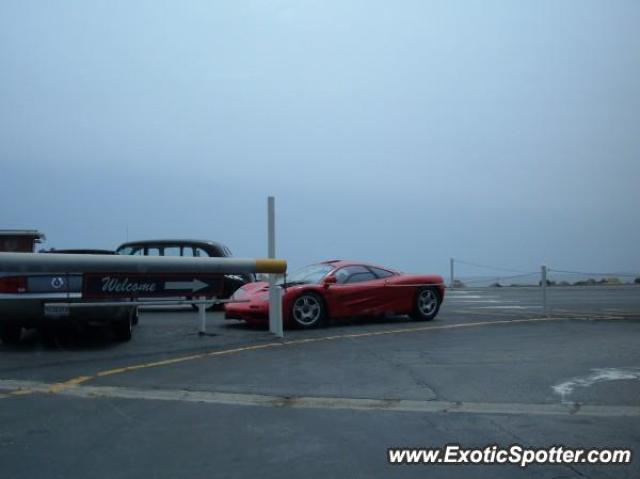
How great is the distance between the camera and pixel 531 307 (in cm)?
1695

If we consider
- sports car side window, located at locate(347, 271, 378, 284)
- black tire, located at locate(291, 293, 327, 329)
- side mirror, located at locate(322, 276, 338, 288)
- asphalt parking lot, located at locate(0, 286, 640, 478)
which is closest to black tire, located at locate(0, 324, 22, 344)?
asphalt parking lot, located at locate(0, 286, 640, 478)

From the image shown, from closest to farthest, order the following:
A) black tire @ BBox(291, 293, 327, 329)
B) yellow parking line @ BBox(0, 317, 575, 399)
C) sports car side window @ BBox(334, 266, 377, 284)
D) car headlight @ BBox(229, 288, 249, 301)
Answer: yellow parking line @ BBox(0, 317, 575, 399) → black tire @ BBox(291, 293, 327, 329) → car headlight @ BBox(229, 288, 249, 301) → sports car side window @ BBox(334, 266, 377, 284)

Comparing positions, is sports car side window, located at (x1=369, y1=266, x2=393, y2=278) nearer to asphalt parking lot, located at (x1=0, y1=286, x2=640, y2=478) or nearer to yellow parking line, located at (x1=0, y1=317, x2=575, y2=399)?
yellow parking line, located at (x1=0, y1=317, x2=575, y2=399)

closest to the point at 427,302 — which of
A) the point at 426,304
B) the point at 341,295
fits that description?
the point at 426,304

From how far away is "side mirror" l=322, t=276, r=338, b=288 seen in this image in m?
12.0

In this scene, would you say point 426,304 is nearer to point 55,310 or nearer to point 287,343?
point 287,343

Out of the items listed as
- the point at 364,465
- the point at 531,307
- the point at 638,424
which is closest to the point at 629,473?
the point at 638,424

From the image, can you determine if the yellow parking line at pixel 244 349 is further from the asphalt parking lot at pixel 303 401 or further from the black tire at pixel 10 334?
the black tire at pixel 10 334

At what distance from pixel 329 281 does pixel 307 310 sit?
2.23 feet

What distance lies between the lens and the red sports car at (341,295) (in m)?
11.7

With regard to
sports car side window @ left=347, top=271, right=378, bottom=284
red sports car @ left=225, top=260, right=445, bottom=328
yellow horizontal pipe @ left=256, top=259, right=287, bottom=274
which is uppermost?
yellow horizontal pipe @ left=256, top=259, right=287, bottom=274

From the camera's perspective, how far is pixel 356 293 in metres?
12.3

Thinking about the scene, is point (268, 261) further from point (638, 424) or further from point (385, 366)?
point (638, 424)

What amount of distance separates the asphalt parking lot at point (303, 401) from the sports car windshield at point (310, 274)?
1.57 m
